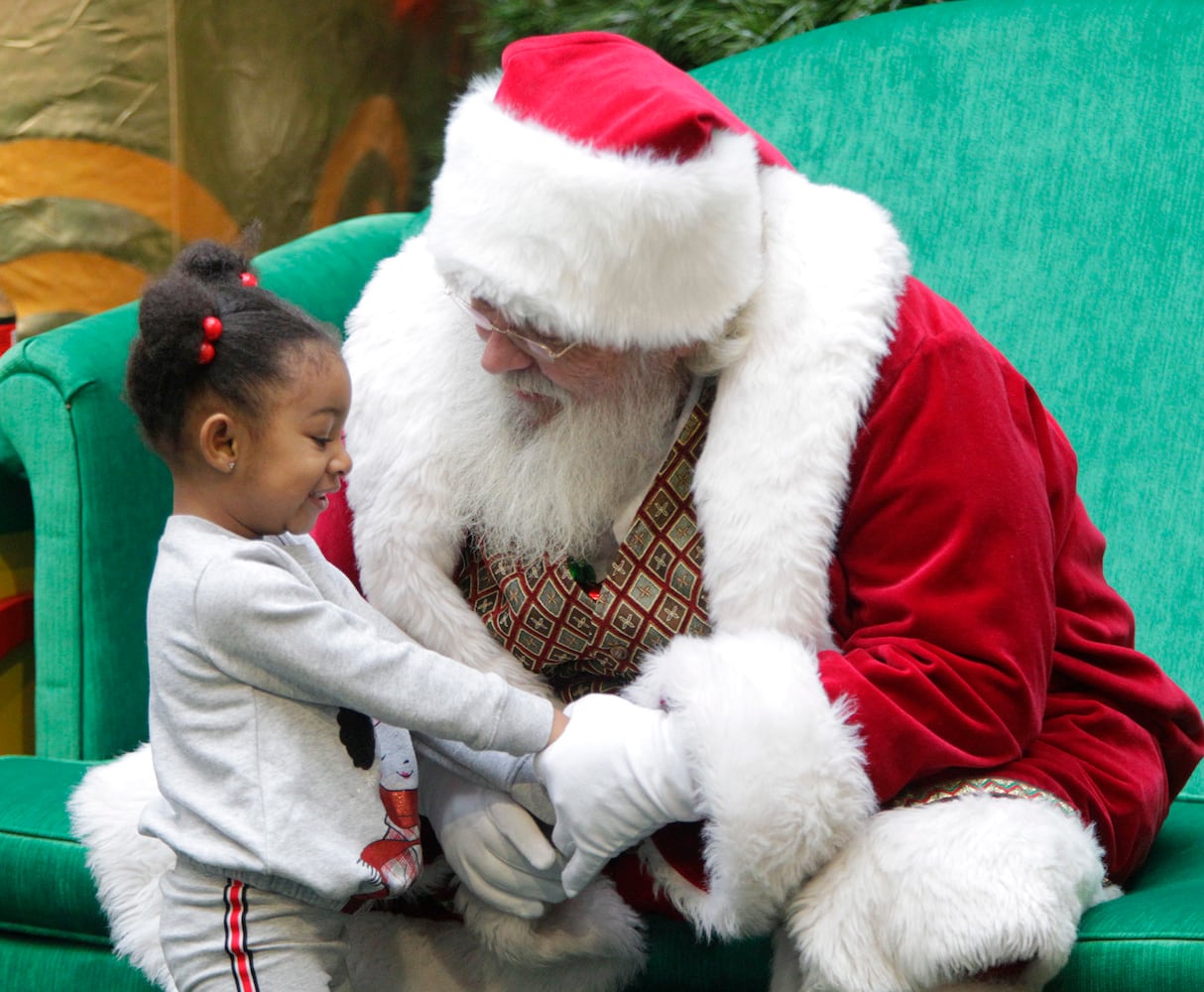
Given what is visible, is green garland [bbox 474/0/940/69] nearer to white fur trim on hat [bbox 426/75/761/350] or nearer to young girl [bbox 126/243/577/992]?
white fur trim on hat [bbox 426/75/761/350]

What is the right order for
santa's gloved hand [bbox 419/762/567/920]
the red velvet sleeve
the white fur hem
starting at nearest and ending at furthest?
1. the white fur hem
2. the red velvet sleeve
3. santa's gloved hand [bbox 419/762/567/920]

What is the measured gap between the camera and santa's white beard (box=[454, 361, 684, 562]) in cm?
153

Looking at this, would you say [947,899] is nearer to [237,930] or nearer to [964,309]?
[237,930]

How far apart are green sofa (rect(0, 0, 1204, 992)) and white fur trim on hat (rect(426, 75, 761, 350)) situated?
0.58m

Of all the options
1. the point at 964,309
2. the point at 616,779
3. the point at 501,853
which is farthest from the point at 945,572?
the point at 964,309

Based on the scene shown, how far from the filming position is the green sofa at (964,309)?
1585 millimetres

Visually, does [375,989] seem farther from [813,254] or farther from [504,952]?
[813,254]

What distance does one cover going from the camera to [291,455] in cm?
132

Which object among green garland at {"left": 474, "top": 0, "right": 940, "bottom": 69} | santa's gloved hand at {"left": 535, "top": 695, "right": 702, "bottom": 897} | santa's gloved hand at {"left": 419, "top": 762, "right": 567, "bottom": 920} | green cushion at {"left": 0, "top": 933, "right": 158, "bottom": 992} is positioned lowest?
green cushion at {"left": 0, "top": 933, "right": 158, "bottom": 992}

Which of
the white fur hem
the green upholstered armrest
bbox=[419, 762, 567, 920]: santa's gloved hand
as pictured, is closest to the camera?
the white fur hem

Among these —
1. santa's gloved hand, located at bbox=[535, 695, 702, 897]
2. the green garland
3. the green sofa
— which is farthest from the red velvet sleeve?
the green garland

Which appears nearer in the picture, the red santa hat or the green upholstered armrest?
the red santa hat

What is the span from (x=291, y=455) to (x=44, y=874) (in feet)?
1.84

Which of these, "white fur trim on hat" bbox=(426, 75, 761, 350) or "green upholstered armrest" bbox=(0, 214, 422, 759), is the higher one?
"white fur trim on hat" bbox=(426, 75, 761, 350)
